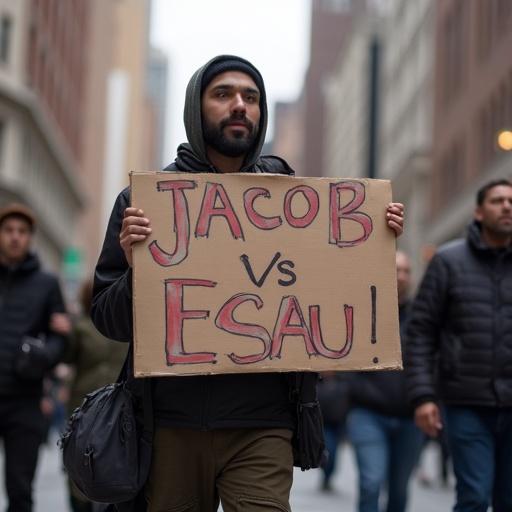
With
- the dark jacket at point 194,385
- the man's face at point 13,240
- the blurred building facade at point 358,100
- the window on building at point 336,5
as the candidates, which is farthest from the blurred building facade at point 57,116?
the window on building at point 336,5

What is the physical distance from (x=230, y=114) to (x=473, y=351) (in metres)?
2.27

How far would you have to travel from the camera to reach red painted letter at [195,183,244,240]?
14.6 feet

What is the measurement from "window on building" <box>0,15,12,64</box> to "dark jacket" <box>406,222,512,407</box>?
36121 millimetres

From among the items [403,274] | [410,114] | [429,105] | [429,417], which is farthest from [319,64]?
[429,417]

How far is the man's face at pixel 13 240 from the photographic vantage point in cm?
703

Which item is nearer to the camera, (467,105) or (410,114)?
(467,105)

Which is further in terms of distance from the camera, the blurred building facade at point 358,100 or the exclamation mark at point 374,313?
the blurred building facade at point 358,100

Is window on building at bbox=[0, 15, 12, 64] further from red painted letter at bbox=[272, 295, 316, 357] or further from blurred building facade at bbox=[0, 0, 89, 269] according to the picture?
red painted letter at bbox=[272, 295, 316, 357]

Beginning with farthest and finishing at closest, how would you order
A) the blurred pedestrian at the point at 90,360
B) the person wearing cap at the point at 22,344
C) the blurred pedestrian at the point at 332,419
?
the blurred pedestrian at the point at 332,419 < the blurred pedestrian at the point at 90,360 < the person wearing cap at the point at 22,344

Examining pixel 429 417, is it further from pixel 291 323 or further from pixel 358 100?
pixel 358 100

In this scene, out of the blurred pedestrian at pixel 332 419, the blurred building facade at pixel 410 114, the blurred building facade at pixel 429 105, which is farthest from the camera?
the blurred building facade at pixel 410 114

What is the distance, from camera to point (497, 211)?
647 cm

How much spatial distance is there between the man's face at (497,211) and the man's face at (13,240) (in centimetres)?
242

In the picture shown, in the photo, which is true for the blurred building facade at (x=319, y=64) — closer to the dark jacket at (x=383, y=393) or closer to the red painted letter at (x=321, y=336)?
the dark jacket at (x=383, y=393)
